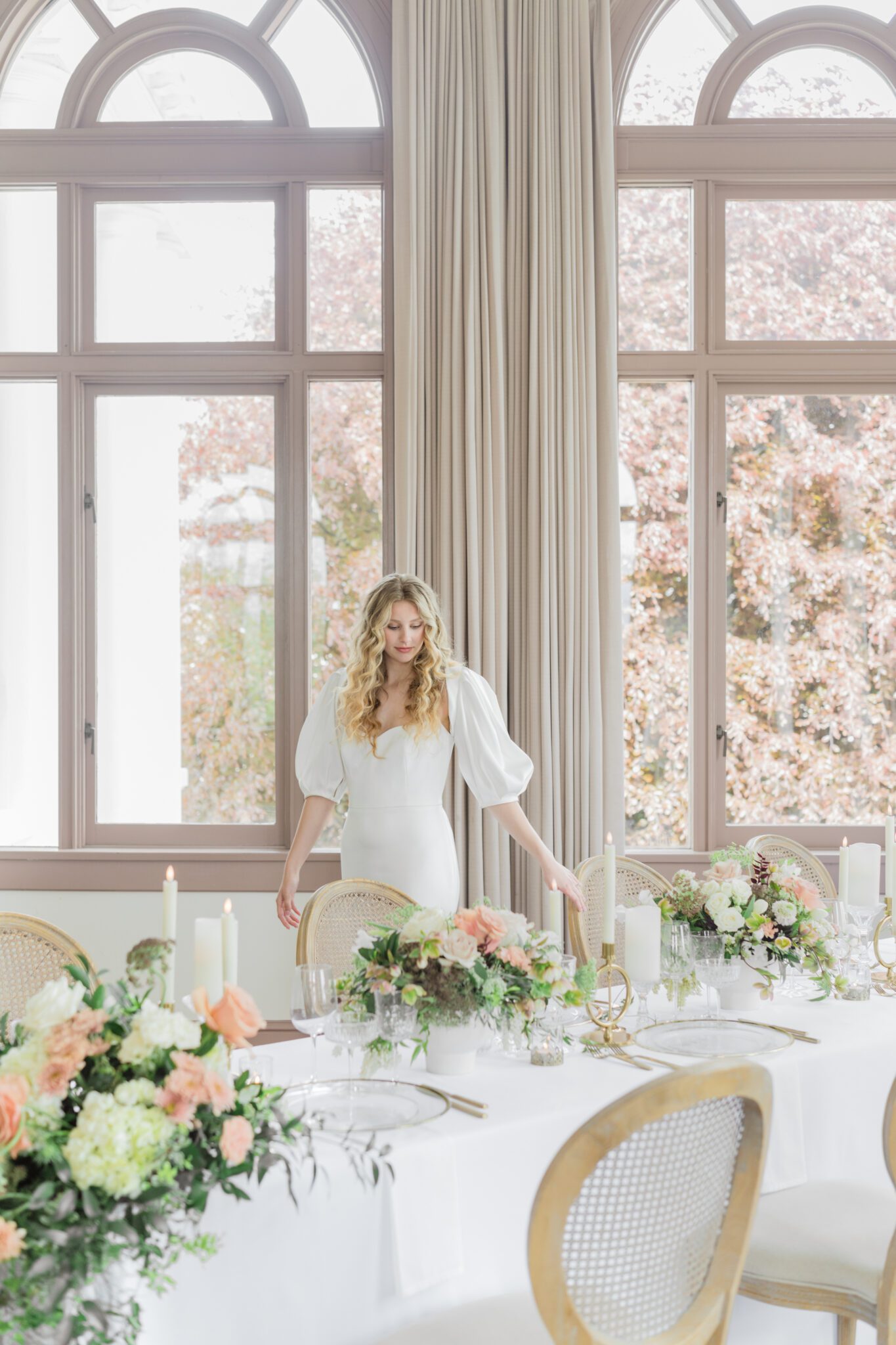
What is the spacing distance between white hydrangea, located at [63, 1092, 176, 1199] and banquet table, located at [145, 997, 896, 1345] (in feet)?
1.01

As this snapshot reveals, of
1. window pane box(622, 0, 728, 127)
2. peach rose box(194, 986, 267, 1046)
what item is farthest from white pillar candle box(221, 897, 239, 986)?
window pane box(622, 0, 728, 127)

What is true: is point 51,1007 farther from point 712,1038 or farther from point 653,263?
point 653,263

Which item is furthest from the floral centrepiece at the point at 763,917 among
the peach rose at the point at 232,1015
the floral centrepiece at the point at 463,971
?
the peach rose at the point at 232,1015

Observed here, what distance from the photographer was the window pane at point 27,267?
4094mm

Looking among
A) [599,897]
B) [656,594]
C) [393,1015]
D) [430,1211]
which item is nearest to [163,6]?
[656,594]

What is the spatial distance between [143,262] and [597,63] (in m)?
1.68

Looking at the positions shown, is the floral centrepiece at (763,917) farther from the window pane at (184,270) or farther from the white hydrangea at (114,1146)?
the window pane at (184,270)

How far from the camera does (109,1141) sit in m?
1.12

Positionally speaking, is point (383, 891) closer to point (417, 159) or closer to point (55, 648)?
point (55, 648)

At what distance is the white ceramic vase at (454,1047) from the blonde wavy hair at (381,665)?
3.94 ft

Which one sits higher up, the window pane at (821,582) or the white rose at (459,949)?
the window pane at (821,582)

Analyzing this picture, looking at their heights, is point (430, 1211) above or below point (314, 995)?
below

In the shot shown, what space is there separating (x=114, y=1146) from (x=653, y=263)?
3666 mm

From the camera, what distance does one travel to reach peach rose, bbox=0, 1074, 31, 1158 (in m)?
1.09
